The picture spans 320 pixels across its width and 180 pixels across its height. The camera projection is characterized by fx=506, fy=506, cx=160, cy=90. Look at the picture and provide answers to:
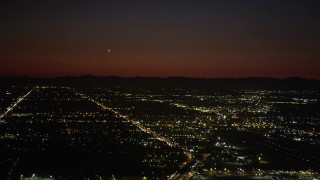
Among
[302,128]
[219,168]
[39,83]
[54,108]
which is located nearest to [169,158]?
[219,168]

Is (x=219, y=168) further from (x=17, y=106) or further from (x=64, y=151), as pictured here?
(x=17, y=106)

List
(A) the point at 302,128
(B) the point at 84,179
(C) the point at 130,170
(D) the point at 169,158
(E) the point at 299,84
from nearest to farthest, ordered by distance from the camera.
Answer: (B) the point at 84,179, (C) the point at 130,170, (D) the point at 169,158, (A) the point at 302,128, (E) the point at 299,84

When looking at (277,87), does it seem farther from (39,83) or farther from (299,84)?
(39,83)

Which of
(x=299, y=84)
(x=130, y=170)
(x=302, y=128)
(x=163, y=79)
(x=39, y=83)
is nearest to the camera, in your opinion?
(x=130, y=170)

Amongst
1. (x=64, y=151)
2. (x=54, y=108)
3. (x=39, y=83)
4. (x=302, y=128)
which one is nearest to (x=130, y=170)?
(x=64, y=151)

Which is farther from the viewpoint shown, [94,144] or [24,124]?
[24,124]

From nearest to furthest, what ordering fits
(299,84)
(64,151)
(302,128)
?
(64,151) → (302,128) → (299,84)

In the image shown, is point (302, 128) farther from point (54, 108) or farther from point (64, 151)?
point (54, 108)

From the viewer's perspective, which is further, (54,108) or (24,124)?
(54,108)

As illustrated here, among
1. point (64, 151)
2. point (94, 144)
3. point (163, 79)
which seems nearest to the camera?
point (64, 151)
